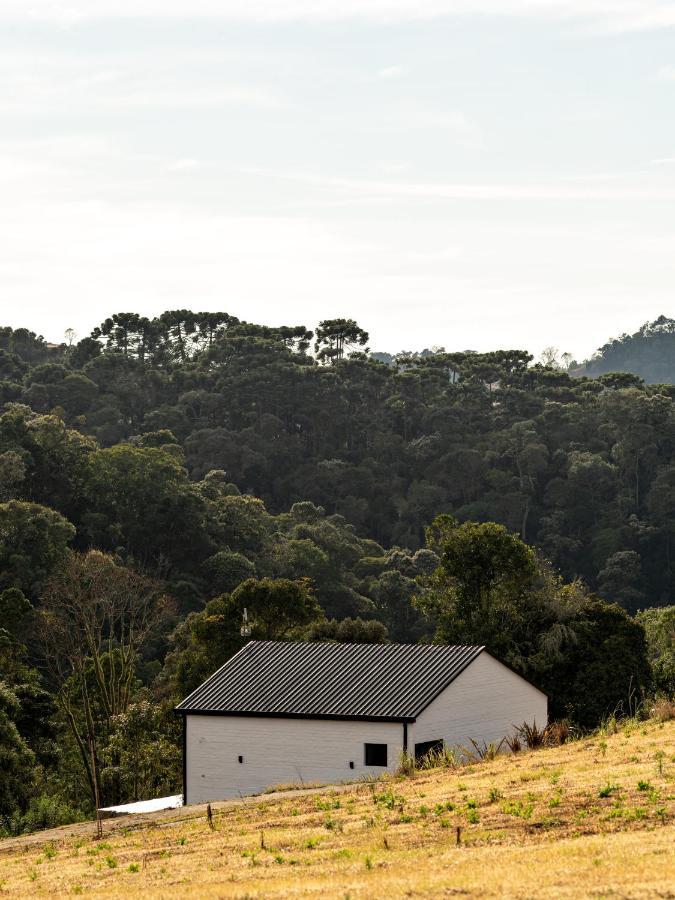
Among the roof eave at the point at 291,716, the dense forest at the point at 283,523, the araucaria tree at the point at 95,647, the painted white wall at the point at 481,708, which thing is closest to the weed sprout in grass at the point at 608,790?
the roof eave at the point at 291,716

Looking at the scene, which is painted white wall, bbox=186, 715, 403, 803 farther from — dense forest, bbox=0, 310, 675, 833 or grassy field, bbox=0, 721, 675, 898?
grassy field, bbox=0, 721, 675, 898

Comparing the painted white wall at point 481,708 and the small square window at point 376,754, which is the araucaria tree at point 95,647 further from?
the painted white wall at point 481,708

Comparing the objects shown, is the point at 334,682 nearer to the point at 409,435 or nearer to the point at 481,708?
the point at 481,708

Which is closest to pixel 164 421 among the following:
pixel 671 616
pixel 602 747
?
pixel 671 616

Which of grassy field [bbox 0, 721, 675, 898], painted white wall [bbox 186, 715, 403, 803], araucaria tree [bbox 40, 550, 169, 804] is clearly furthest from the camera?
araucaria tree [bbox 40, 550, 169, 804]

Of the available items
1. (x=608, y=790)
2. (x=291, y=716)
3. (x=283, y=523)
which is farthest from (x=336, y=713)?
(x=283, y=523)

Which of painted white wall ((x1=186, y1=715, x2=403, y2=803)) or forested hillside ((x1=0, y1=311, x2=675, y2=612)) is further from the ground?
forested hillside ((x1=0, y1=311, x2=675, y2=612))

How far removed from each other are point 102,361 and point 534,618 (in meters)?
79.9

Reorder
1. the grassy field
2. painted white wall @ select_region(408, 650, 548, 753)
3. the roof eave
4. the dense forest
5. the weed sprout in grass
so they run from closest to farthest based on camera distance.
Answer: the grassy field
the weed sprout in grass
the roof eave
painted white wall @ select_region(408, 650, 548, 753)
the dense forest

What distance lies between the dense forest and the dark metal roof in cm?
397

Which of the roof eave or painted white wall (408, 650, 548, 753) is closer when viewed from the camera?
the roof eave

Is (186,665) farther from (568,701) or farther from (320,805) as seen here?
(320,805)

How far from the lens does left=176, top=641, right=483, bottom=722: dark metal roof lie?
33.8 metres

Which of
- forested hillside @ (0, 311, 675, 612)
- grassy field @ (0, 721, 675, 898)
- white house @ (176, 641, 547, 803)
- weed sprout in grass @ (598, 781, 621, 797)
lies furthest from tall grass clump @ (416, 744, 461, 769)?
forested hillside @ (0, 311, 675, 612)
